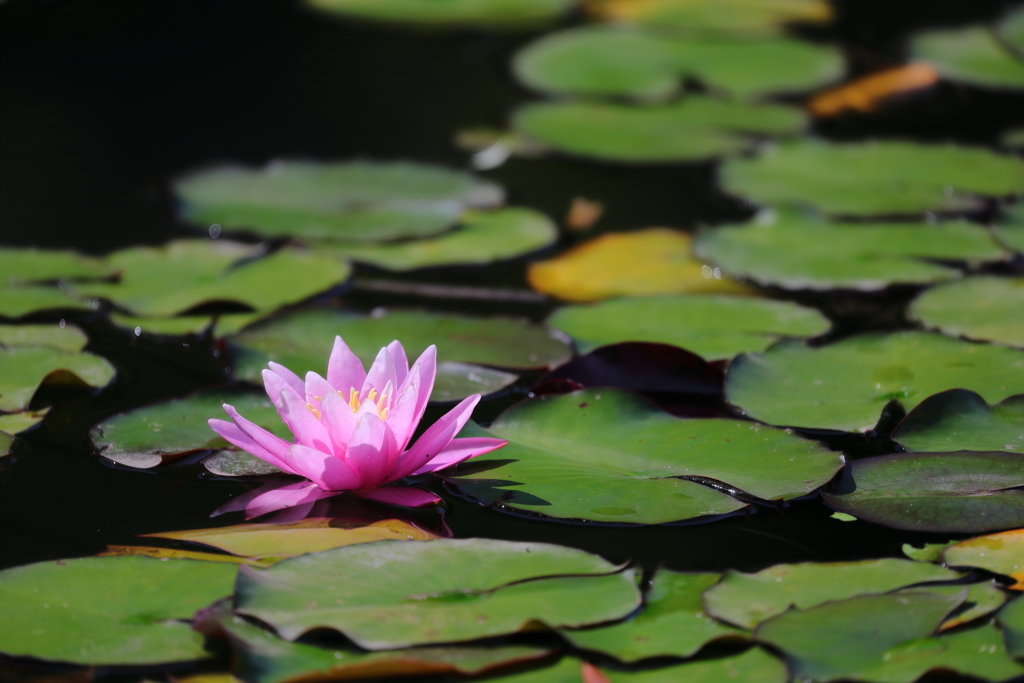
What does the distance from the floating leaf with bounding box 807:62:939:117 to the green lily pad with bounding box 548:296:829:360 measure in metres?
1.73

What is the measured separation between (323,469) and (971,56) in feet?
11.9

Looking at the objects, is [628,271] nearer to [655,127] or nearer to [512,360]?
[512,360]

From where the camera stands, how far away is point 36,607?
138cm

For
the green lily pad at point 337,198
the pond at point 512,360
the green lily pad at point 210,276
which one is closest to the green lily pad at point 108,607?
the pond at point 512,360

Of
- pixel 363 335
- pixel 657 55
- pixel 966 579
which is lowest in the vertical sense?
pixel 966 579

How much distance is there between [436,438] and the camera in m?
1.62

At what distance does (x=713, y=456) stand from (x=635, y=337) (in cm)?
55

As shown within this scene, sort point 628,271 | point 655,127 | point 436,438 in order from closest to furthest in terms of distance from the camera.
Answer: point 436,438 → point 628,271 → point 655,127

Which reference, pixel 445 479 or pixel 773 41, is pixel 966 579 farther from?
pixel 773 41

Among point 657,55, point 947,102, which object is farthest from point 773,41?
point 947,102

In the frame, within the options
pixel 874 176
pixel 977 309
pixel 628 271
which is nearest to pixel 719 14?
pixel 874 176

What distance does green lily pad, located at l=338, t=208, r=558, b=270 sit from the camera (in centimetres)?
269

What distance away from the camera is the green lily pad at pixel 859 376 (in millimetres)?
1907

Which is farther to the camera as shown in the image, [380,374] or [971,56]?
[971,56]
